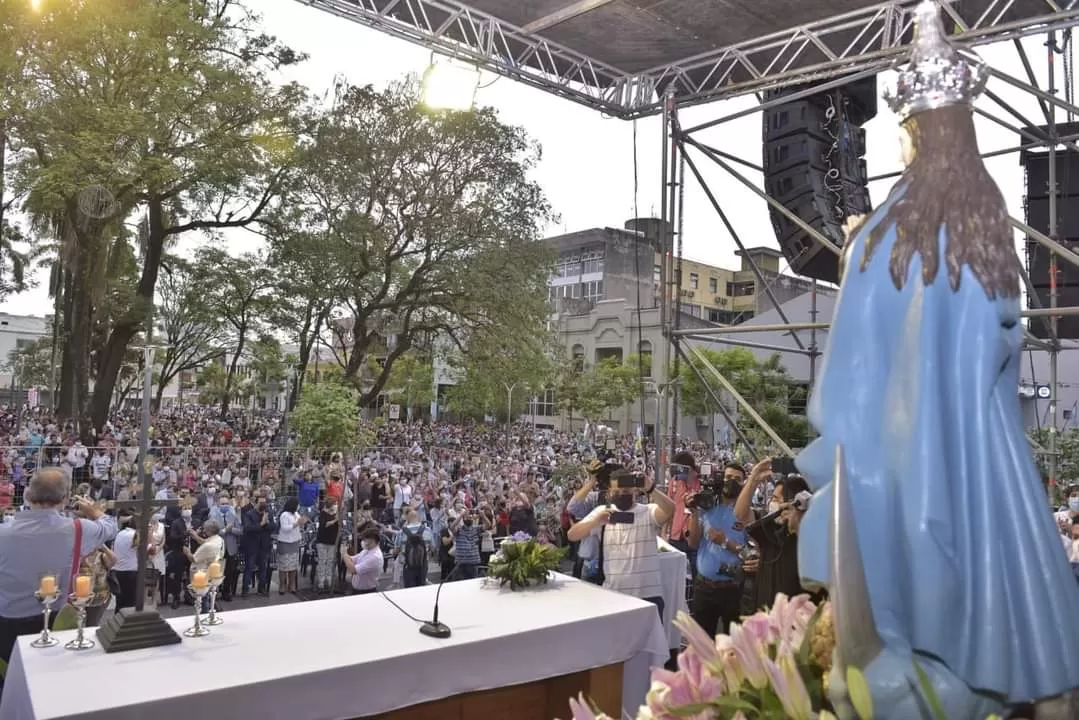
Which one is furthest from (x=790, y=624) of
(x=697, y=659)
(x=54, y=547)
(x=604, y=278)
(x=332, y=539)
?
(x=604, y=278)

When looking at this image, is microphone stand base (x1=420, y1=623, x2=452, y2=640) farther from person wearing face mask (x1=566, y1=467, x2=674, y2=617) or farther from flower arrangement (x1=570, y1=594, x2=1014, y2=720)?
flower arrangement (x1=570, y1=594, x2=1014, y2=720)

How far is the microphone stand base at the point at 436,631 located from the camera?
366cm

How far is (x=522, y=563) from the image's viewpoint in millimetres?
4840

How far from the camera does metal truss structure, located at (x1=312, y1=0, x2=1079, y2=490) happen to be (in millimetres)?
7609

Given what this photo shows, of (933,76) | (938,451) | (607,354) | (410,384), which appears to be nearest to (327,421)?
(933,76)

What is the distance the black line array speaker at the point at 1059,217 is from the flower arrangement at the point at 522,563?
660 cm

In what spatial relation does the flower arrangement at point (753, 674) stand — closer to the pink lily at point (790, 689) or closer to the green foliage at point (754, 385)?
the pink lily at point (790, 689)

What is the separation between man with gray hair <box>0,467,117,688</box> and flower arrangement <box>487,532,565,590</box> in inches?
94.8

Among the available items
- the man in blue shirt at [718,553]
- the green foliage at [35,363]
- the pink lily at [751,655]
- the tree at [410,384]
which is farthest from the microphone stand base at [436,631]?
the green foliage at [35,363]

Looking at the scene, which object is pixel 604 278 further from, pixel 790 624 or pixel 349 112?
pixel 790 624

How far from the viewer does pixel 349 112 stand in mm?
22984

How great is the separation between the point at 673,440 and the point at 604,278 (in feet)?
142

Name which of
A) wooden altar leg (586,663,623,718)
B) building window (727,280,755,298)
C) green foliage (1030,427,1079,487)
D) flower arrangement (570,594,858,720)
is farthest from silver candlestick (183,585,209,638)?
building window (727,280,755,298)

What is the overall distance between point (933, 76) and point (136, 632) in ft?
11.8
